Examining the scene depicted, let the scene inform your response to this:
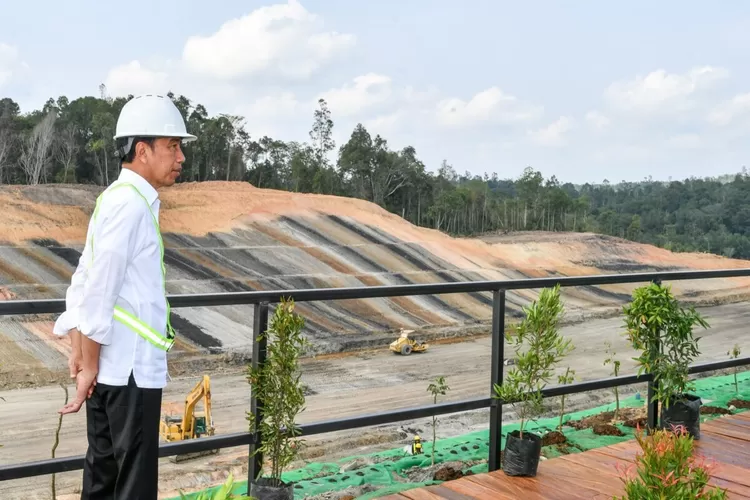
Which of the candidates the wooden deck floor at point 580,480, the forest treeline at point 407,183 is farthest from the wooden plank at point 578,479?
the forest treeline at point 407,183

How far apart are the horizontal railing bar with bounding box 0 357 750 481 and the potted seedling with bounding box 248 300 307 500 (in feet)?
0.21

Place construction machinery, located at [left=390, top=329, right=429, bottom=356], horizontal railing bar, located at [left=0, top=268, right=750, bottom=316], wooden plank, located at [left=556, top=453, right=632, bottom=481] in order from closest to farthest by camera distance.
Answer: horizontal railing bar, located at [left=0, top=268, right=750, bottom=316] → wooden plank, located at [left=556, top=453, right=632, bottom=481] → construction machinery, located at [left=390, top=329, right=429, bottom=356]

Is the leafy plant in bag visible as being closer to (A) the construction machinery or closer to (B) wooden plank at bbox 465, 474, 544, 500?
(B) wooden plank at bbox 465, 474, 544, 500

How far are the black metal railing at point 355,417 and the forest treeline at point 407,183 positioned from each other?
42.2 meters

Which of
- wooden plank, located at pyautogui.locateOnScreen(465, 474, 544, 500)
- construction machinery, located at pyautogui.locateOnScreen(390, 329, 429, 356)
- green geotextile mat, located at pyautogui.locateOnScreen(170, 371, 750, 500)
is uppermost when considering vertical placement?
wooden plank, located at pyautogui.locateOnScreen(465, 474, 544, 500)

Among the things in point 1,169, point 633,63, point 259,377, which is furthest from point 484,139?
point 259,377

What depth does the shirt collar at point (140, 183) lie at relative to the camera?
1.75 meters

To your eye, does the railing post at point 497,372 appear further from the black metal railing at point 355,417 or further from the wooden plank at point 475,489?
the wooden plank at point 475,489

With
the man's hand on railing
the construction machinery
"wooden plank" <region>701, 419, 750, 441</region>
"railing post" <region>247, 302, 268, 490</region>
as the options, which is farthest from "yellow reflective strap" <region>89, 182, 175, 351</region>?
the construction machinery

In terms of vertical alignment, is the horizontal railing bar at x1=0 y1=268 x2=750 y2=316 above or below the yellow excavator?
above

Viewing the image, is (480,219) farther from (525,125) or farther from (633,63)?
(633,63)

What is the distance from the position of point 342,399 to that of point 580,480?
16864 mm

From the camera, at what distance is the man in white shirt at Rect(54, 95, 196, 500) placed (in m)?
1.67

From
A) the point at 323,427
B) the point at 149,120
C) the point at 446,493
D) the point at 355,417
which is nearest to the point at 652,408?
the point at 446,493
